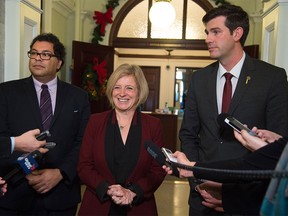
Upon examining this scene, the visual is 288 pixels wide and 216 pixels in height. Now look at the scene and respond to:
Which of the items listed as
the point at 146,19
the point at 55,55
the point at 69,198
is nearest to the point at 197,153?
the point at 69,198

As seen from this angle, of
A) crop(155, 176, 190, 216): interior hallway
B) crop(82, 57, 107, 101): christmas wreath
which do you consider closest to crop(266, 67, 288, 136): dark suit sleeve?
crop(155, 176, 190, 216): interior hallway

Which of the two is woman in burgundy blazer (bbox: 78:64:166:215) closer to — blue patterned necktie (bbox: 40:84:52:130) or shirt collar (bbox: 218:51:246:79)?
blue patterned necktie (bbox: 40:84:52:130)

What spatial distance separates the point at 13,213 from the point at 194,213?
105cm

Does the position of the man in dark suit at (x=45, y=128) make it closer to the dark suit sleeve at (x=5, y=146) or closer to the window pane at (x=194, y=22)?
the dark suit sleeve at (x=5, y=146)

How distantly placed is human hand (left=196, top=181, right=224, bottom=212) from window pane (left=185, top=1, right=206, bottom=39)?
4.19 meters

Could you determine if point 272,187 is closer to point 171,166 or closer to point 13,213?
point 171,166

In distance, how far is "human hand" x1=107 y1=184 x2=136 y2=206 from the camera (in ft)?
5.24

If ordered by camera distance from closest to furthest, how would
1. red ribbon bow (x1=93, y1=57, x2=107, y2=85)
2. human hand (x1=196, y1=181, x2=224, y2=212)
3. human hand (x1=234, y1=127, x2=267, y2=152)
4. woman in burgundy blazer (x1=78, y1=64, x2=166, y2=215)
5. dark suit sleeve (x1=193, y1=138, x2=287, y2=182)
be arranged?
dark suit sleeve (x1=193, y1=138, x2=287, y2=182) < human hand (x1=234, y1=127, x2=267, y2=152) < human hand (x1=196, y1=181, x2=224, y2=212) < woman in burgundy blazer (x1=78, y1=64, x2=166, y2=215) < red ribbon bow (x1=93, y1=57, x2=107, y2=85)

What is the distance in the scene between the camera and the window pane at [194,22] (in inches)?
211

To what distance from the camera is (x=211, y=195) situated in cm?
161

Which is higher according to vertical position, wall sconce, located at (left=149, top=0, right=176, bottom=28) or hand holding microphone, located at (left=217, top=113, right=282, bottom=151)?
wall sconce, located at (left=149, top=0, right=176, bottom=28)

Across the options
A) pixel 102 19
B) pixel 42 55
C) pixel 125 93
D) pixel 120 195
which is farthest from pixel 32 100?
pixel 102 19

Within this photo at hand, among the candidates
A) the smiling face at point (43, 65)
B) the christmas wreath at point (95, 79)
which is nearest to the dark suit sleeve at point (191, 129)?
the smiling face at point (43, 65)

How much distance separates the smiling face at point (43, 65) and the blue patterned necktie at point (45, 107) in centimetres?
7
